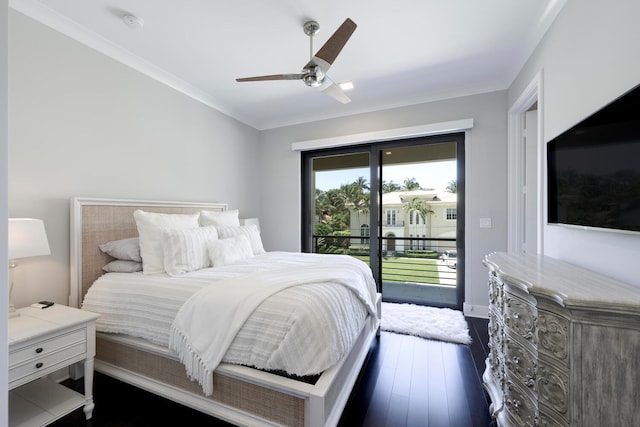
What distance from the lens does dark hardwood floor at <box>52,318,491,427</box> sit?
1586mm

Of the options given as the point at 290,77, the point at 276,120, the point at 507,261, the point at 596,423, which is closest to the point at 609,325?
the point at 596,423

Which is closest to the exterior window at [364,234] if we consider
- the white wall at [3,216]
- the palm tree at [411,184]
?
the palm tree at [411,184]

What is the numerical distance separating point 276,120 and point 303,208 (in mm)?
1487

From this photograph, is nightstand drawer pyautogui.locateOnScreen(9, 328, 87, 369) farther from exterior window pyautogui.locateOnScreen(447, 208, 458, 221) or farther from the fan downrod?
exterior window pyautogui.locateOnScreen(447, 208, 458, 221)

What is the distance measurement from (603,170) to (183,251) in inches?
105

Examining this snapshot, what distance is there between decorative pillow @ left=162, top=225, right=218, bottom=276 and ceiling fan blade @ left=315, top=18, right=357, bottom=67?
1.73 m

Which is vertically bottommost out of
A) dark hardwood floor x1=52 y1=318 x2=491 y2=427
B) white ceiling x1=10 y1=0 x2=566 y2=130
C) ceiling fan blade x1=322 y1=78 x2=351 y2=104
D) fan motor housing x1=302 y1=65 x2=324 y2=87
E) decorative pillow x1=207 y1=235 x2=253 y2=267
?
dark hardwood floor x1=52 y1=318 x2=491 y2=427

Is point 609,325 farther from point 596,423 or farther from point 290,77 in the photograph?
point 290,77

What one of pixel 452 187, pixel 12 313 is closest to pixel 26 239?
pixel 12 313

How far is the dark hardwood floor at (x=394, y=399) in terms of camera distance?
1586 millimetres

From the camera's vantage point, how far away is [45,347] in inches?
57.1

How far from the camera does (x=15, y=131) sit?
1.80 metres

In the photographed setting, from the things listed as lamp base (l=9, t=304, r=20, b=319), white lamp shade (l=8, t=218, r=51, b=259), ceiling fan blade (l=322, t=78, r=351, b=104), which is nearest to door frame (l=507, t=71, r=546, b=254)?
ceiling fan blade (l=322, t=78, r=351, b=104)

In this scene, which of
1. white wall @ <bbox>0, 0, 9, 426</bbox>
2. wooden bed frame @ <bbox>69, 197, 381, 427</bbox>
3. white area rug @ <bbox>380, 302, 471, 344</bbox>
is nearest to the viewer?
white wall @ <bbox>0, 0, 9, 426</bbox>
